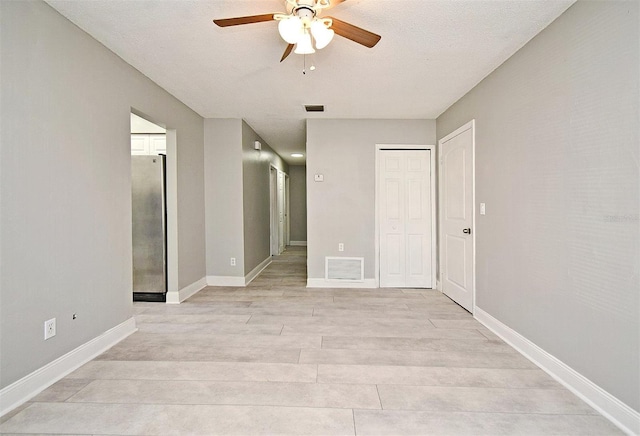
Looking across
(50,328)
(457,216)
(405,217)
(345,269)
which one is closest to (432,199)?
(405,217)

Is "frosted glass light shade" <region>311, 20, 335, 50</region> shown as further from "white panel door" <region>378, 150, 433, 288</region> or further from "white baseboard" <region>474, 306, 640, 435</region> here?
"white panel door" <region>378, 150, 433, 288</region>

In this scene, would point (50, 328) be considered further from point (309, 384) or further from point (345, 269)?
point (345, 269)

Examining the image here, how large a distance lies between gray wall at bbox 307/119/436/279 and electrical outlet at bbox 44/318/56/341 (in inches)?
116

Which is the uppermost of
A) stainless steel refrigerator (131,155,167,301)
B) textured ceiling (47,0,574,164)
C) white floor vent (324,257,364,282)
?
textured ceiling (47,0,574,164)

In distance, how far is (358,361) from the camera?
90.9 inches

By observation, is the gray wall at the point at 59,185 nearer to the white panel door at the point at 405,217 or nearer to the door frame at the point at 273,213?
the white panel door at the point at 405,217

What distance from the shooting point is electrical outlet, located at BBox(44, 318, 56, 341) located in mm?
2002

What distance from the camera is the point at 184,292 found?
3.91m

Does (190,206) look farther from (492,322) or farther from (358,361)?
(492,322)

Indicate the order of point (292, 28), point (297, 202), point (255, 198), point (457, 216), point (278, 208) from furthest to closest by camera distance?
point (297, 202) → point (278, 208) → point (255, 198) → point (457, 216) → point (292, 28)

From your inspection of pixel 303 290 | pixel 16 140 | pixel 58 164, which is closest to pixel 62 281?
pixel 58 164

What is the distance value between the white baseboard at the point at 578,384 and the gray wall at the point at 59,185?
331 centimetres

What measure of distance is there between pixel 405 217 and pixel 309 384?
300cm

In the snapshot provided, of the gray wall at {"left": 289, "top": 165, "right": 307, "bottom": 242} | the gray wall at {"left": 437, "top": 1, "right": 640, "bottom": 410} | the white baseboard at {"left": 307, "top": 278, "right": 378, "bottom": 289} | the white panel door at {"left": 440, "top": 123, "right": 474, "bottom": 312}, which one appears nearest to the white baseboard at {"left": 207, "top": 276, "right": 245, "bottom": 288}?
the white baseboard at {"left": 307, "top": 278, "right": 378, "bottom": 289}
